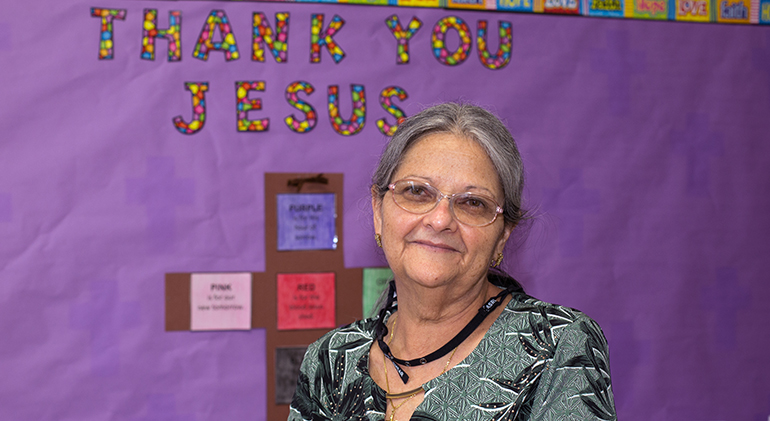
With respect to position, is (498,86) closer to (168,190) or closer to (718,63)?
(718,63)

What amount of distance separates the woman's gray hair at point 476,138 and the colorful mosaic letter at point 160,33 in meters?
0.78

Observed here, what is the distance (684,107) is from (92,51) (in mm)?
1678

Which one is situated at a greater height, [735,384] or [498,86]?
[498,86]

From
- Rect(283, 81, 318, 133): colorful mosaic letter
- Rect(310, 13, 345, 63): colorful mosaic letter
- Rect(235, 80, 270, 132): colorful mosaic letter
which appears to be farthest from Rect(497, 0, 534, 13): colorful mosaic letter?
Rect(235, 80, 270, 132): colorful mosaic letter

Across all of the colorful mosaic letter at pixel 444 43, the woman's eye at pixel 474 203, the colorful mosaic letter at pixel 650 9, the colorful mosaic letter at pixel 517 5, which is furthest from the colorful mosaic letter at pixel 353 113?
the colorful mosaic letter at pixel 650 9

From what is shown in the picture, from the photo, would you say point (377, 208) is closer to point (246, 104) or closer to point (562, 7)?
point (246, 104)

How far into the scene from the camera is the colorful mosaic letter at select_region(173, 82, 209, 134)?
158 cm

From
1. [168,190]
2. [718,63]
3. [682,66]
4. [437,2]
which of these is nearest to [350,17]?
[437,2]

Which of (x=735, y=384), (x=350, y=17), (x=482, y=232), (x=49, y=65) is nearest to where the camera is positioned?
(x=482, y=232)

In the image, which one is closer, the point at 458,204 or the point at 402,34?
the point at 458,204

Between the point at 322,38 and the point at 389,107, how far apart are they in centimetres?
26

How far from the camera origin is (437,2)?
169 centimetres

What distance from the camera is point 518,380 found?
96cm

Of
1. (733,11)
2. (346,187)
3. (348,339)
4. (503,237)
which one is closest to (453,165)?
(503,237)
